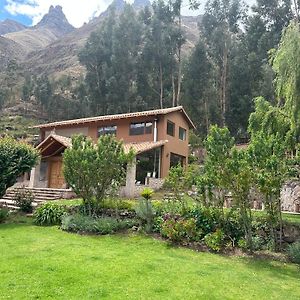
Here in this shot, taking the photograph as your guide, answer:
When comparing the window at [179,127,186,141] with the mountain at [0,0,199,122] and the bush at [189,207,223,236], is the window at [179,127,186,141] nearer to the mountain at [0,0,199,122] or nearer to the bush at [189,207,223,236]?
the bush at [189,207,223,236]

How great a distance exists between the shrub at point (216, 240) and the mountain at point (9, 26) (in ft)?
543

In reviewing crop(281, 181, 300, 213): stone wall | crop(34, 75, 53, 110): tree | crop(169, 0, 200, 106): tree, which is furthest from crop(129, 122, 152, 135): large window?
crop(34, 75, 53, 110): tree

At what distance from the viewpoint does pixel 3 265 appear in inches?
325

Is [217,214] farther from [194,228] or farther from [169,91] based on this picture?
[169,91]

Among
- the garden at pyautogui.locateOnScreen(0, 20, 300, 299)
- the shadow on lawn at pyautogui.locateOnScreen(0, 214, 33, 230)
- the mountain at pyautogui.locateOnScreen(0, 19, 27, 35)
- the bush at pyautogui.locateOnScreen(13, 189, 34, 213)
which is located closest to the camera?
the garden at pyautogui.locateOnScreen(0, 20, 300, 299)

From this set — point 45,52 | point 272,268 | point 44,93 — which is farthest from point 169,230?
point 45,52

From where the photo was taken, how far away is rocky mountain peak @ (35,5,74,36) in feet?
505

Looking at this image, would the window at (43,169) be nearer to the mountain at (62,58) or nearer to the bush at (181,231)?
the bush at (181,231)

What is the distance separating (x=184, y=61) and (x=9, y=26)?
144 meters

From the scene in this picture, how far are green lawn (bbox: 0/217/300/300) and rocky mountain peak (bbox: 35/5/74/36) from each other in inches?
6055

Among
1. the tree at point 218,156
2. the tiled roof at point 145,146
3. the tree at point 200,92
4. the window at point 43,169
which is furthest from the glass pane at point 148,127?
the tree at point 218,156

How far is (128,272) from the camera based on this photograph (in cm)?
813

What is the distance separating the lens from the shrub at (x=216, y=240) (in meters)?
11.1

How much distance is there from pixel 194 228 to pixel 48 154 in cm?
1694
